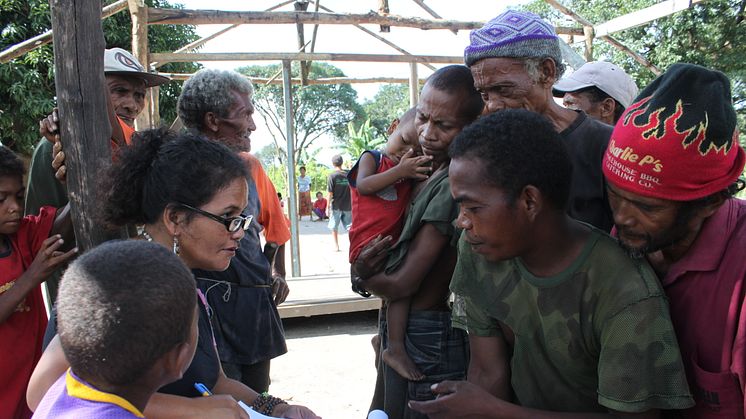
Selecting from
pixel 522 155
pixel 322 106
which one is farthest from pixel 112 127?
pixel 322 106

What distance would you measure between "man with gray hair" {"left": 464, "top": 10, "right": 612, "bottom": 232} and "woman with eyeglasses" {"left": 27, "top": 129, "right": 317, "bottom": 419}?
3.11 ft

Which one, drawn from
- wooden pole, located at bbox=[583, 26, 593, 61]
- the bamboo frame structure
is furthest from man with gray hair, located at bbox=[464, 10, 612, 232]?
wooden pole, located at bbox=[583, 26, 593, 61]

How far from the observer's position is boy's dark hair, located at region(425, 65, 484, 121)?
2207 mm

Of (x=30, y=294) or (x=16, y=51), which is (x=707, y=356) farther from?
(x=16, y=51)

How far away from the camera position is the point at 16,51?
4895mm

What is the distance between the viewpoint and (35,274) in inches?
92.1

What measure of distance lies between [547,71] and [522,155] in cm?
58

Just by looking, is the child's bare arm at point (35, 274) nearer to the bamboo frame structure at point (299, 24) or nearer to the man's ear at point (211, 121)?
the man's ear at point (211, 121)

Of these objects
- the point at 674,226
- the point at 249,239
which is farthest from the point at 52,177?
the point at 674,226

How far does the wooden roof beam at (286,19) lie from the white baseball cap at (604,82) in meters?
3.49

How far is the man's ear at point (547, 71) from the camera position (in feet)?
6.57

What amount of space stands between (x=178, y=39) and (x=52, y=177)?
37.0 ft

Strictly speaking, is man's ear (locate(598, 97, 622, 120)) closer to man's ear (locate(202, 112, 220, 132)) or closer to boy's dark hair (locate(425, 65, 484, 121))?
boy's dark hair (locate(425, 65, 484, 121))

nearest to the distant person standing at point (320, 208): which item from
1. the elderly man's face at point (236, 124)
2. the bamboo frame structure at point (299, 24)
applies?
the bamboo frame structure at point (299, 24)
